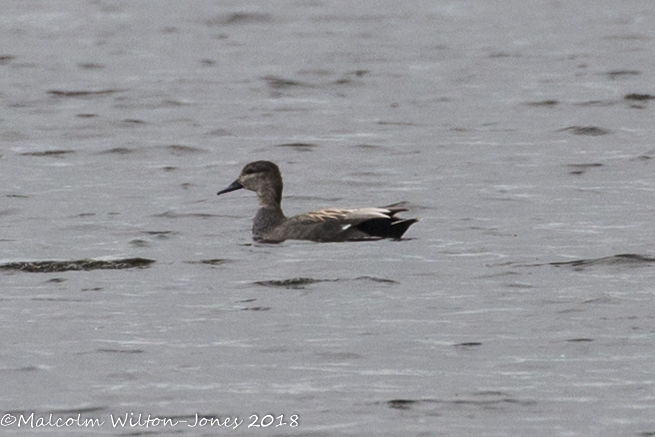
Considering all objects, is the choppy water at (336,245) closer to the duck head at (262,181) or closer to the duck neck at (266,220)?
the duck neck at (266,220)

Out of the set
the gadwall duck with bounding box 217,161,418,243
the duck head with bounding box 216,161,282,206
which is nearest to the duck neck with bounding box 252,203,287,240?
the gadwall duck with bounding box 217,161,418,243

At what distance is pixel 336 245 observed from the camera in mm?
15008

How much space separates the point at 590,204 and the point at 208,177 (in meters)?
4.66

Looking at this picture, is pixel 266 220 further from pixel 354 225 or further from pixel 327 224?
pixel 354 225

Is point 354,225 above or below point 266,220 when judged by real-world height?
above

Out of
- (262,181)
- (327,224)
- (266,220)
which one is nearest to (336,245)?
(327,224)

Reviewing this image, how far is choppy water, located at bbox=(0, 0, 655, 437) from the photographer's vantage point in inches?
386

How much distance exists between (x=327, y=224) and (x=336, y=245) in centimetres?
20

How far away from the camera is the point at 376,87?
87.7 feet

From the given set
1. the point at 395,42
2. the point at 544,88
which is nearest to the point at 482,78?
the point at 544,88

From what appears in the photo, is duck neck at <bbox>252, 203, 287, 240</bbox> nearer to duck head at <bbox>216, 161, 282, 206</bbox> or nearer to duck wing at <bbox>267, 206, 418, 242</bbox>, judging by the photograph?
duck head at <bbox>216, 161, 282, 206</bbox>

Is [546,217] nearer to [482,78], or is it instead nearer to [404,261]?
[404,261]

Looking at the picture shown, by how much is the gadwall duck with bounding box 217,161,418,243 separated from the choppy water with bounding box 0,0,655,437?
214mm

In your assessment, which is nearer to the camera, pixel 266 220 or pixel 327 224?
pixel 327 224
